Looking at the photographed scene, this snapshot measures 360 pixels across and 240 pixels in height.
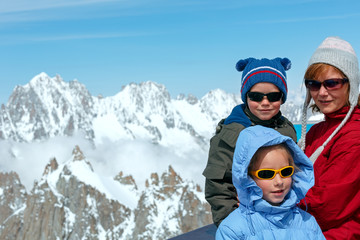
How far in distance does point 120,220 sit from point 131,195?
81.4 feet

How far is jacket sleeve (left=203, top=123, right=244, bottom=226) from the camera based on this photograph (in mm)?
4043

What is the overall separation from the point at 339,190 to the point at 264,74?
4.19ft

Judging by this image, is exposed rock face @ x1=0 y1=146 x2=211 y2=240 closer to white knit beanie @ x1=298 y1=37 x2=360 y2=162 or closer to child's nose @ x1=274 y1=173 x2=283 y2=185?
white knit beanie @ x1=298 y1=37 x2=360 y2=162

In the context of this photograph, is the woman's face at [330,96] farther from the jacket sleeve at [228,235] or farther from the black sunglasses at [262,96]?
the jacket sleeve at [228,235]

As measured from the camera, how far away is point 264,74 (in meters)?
4.21

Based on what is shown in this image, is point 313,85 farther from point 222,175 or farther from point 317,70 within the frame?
point 222,175

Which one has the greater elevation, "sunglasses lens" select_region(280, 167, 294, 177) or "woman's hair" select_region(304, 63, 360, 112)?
"woman's hair" select_region(304, 63, 360, 112)

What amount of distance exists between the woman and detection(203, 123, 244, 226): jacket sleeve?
666 millimetres

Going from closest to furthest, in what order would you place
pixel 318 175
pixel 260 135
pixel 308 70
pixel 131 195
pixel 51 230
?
pixel 260 135, pixel 318 175, pixel 308 70, pixel 51 230, pixel 131 195

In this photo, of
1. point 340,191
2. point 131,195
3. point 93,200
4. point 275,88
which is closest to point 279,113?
point 275,88

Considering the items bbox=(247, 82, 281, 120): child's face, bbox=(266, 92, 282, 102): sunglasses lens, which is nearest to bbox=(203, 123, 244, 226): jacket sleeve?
bbox=(247, 82, 281, 120): child's face

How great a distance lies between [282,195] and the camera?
3.37 m

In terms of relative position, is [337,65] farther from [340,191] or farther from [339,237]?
[339,237]

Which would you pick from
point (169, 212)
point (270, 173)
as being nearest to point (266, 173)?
point (270, 173)
